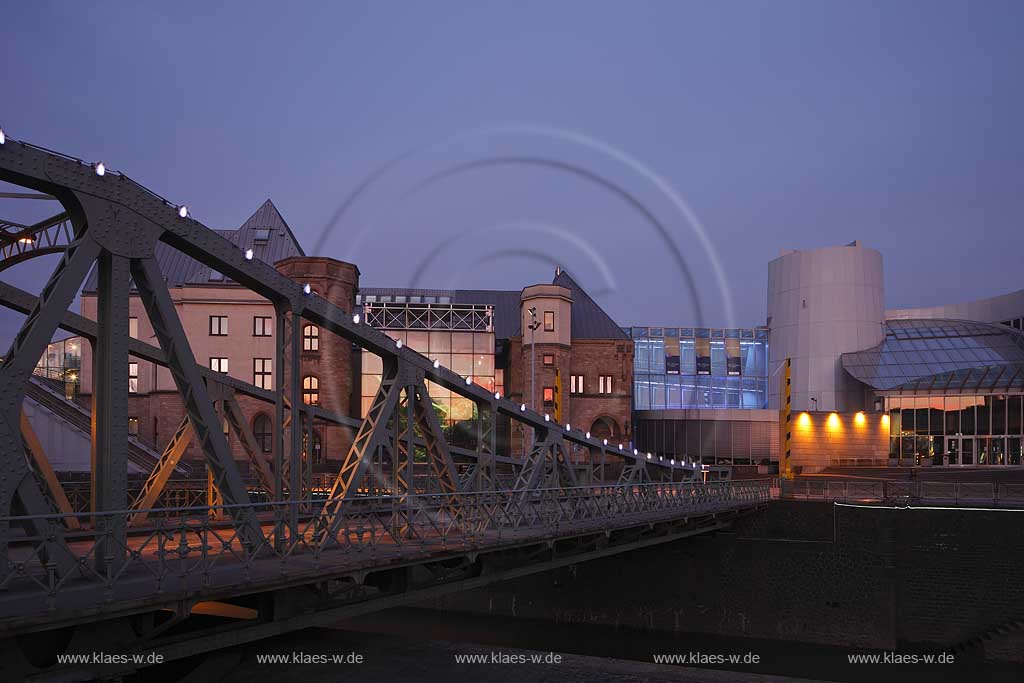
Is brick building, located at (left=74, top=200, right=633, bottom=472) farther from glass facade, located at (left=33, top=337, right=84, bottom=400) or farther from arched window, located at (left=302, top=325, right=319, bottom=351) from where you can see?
glass facade, located at (left=33, top=337, right=84, bottom=400)

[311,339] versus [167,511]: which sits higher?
[311,339]

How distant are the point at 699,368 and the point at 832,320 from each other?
12115 mm

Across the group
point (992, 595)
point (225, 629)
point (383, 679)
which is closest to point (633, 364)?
point (992, 595)

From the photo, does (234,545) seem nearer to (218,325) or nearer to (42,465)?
(42,465)

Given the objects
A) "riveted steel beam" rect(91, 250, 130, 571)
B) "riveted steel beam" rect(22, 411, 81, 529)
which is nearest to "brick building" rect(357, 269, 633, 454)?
"riveted steel beam" rect(22, 411, 81, 529)

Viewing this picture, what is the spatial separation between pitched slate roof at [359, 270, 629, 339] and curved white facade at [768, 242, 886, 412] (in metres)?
12.9

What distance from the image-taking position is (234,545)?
1948 cm

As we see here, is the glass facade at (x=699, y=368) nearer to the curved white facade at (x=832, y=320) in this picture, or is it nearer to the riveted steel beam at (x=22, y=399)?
the curved white facade at (x=832, y=320)

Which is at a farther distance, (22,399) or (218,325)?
(218,325)

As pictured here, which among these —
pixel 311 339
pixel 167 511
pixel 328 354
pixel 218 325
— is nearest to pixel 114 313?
pixel 167 511

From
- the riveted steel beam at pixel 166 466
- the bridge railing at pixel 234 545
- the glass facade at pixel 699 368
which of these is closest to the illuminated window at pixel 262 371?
the glass facade at pixel 699 368

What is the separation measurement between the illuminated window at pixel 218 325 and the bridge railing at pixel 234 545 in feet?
96.9

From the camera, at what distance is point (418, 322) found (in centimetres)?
6059

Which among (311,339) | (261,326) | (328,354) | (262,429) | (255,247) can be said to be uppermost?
(255,247)
